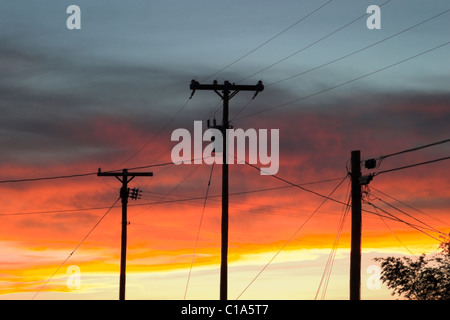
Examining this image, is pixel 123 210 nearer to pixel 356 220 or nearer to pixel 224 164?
pixel 224 164

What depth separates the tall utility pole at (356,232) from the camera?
26.9 metres

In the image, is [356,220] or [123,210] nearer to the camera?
[356,220]

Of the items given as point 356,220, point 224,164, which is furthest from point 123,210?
point 356,220

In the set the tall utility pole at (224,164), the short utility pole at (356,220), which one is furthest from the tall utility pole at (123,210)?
the short utility pole at (356,220)

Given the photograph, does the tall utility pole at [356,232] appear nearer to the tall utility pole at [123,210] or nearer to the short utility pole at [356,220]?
the short utility pole at [356,220]

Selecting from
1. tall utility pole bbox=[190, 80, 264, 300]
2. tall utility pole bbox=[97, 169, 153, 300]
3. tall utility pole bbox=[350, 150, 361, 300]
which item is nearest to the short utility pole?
tall utility pole bbox=[350, 150, 361, 300]

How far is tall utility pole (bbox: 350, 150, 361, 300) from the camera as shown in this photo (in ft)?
88.4

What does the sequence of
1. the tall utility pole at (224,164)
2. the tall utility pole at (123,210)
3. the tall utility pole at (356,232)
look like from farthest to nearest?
the tall utility pole at (123,210) → the tall utility pole at (224,164) → the tall utility pole at (356,232)

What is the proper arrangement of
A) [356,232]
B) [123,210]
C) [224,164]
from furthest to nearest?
1. [123,210]
2. [224,164]
3. [356,232]

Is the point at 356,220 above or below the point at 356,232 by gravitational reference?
above

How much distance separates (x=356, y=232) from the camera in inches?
1079
